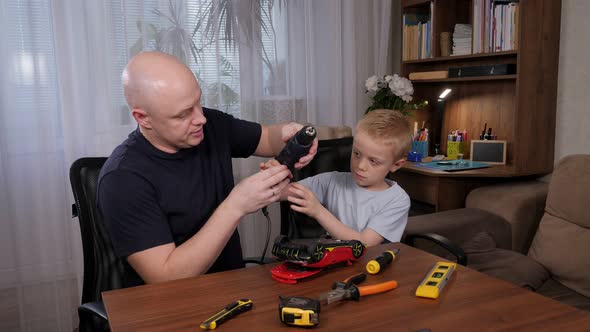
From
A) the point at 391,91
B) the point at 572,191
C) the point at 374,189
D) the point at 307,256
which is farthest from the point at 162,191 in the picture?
the point at 391,91

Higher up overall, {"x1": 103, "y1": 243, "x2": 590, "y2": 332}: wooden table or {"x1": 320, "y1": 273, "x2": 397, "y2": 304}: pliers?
{"x1": 320, "y1": 273, "x2": 397, "y2": 304}: pliers

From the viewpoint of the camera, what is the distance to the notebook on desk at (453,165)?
2.87 metres

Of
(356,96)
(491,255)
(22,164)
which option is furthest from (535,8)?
(22,164)

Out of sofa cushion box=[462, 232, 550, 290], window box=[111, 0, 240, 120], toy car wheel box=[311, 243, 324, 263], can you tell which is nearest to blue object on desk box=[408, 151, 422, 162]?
sofa cushion box=[462, 232, 550, 290]

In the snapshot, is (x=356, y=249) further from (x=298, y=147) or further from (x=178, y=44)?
(x=178, y=44)

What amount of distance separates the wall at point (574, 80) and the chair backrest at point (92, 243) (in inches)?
95.5

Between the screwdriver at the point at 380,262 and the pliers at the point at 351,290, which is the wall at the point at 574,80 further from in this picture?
the pliers at the point at 351,290

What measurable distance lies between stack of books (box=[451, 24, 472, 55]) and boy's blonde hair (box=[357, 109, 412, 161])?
5.04 ft

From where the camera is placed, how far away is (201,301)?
41.3 inches

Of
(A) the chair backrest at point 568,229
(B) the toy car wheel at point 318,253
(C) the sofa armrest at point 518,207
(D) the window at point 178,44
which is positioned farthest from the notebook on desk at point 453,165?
(B) the toy car wheel at point 318,253

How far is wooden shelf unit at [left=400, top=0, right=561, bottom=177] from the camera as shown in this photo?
8.98ft

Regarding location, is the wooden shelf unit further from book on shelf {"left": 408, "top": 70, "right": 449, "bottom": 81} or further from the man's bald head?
the man's bald head

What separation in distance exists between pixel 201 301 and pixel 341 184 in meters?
0.90

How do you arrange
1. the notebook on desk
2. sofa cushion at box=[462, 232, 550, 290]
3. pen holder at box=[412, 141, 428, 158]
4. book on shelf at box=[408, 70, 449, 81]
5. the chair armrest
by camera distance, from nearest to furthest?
the chair armrest, sofa cushion at box=[462, 232, 550, 290], the notebook on desk, book on shelf at box=[408, 70, 449, 81], pen holder at box=[412, 141, 428, 158]
